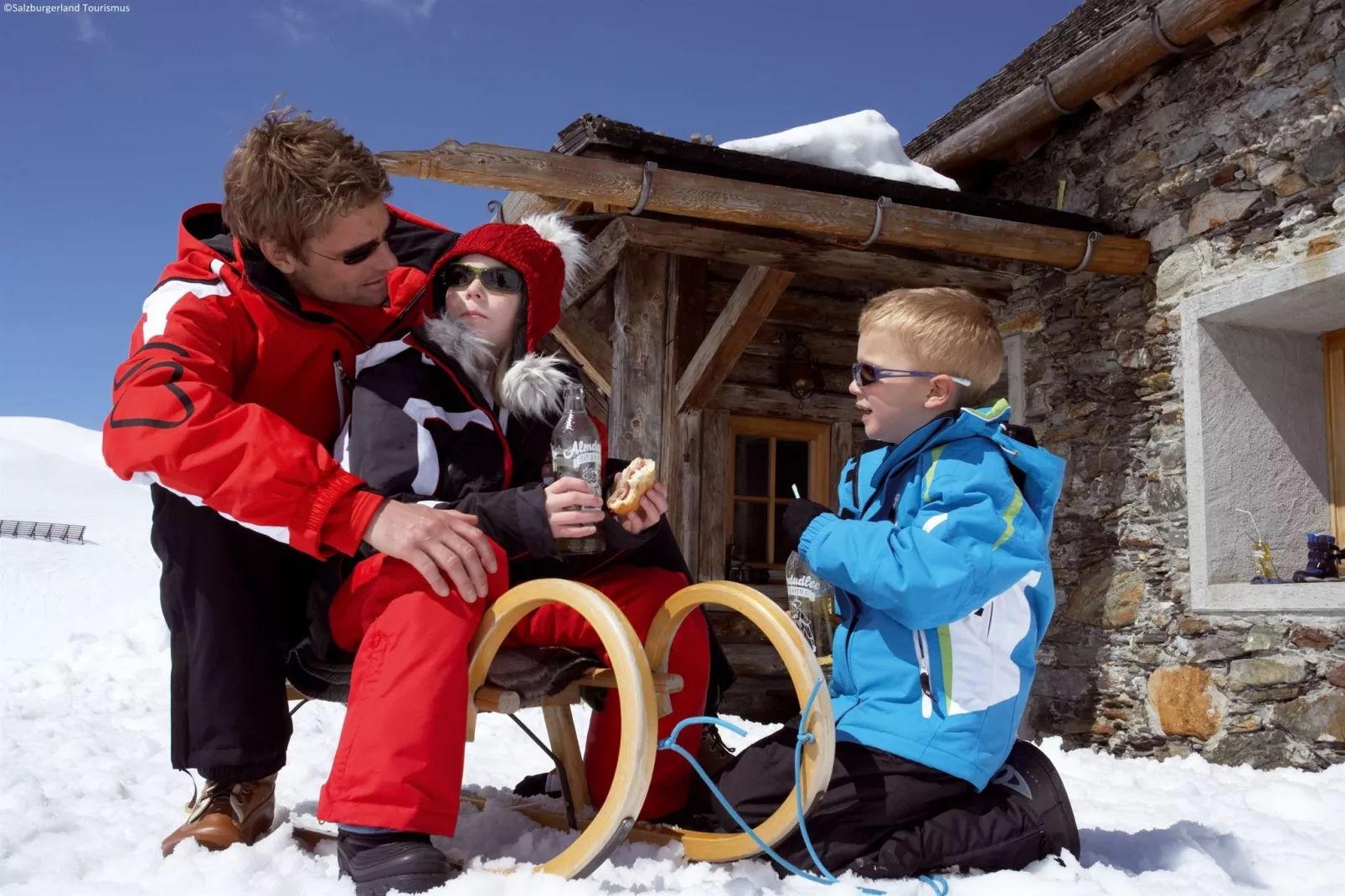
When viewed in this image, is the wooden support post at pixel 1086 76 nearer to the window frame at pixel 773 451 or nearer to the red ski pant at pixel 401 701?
the window frame at pixel 773 451

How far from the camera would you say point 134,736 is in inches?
161

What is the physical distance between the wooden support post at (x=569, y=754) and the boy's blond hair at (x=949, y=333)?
1112 millimetres

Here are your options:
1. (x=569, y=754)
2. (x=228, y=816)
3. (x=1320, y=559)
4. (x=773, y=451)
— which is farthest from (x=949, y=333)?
(x=773, y=451)

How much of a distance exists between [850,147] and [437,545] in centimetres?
395

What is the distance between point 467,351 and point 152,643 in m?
5.33

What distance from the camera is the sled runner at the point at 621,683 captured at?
174 cm

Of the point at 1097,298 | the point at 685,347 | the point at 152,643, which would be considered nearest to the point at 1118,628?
the point at 1097,298

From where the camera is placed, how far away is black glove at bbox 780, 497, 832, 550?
213 centimetres

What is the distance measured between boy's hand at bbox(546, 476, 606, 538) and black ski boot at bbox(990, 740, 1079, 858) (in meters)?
0.99

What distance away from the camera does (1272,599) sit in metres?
4.37

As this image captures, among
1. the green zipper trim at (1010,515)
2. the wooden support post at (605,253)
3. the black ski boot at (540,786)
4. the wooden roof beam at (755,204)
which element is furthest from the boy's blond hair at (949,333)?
the wooden support post at (605,253)

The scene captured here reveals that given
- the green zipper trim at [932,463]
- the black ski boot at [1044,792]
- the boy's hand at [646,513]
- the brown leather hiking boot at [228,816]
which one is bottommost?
the brown leather hiking boot at [228,816]

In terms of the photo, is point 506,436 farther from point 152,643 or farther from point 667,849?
point 152,643

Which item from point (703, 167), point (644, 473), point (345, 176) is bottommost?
point (644, 473)
